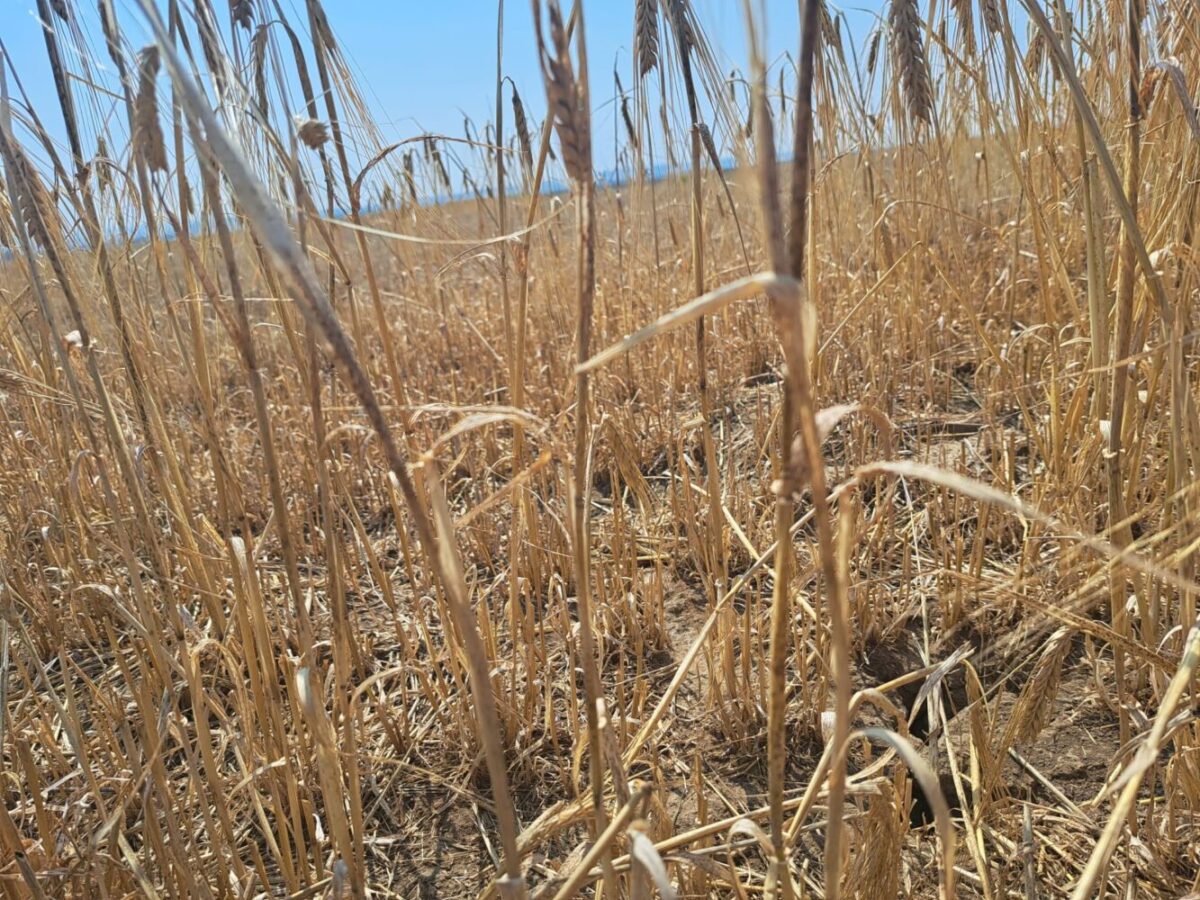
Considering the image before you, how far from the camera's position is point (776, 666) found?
0.42m

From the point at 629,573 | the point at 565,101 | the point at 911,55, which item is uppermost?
the point at 911,55

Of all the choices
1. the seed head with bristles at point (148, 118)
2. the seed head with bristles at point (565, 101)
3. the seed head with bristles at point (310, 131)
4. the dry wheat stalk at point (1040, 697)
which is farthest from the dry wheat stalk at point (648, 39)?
the dry wheat stalk at point (1040, 697)

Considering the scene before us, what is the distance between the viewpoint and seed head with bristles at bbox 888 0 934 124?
121 cm

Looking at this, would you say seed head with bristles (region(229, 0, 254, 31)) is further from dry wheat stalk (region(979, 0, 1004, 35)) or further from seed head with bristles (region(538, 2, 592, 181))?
dry wheat stalk (region(979, 0, 1004, 35))

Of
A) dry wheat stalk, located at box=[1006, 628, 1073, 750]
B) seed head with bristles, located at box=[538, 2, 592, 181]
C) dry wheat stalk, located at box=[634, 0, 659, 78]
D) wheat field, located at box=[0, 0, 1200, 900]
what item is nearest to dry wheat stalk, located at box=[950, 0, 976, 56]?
wheat field, located at box=[0, 0, 1200, 900]

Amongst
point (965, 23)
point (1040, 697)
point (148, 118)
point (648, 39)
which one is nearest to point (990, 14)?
point (965, 23)

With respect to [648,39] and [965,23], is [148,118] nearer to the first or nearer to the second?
[648,39]

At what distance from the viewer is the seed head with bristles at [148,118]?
613mm

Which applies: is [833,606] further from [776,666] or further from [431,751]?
[431,751]

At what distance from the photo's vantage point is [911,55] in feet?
3.98

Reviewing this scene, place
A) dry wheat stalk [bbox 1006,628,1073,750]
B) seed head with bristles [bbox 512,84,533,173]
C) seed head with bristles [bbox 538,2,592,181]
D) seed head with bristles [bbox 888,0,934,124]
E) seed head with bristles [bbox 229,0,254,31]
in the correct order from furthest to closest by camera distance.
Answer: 1. seed head with bristles [bbox 512,84,533,173]
2. seed head with bristles [bbox 888,0,934,124]
3. seed head with bristles [bbox 229,0,254,31]
4. dry wheat stalk [bbox 1006,628,1073,750]
5. seed head with bristles [bbox 538,2,592,181]

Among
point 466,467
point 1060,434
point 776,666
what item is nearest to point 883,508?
point 1060,434

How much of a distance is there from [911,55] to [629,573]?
3.24 ft

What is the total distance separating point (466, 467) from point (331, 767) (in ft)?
4.26
